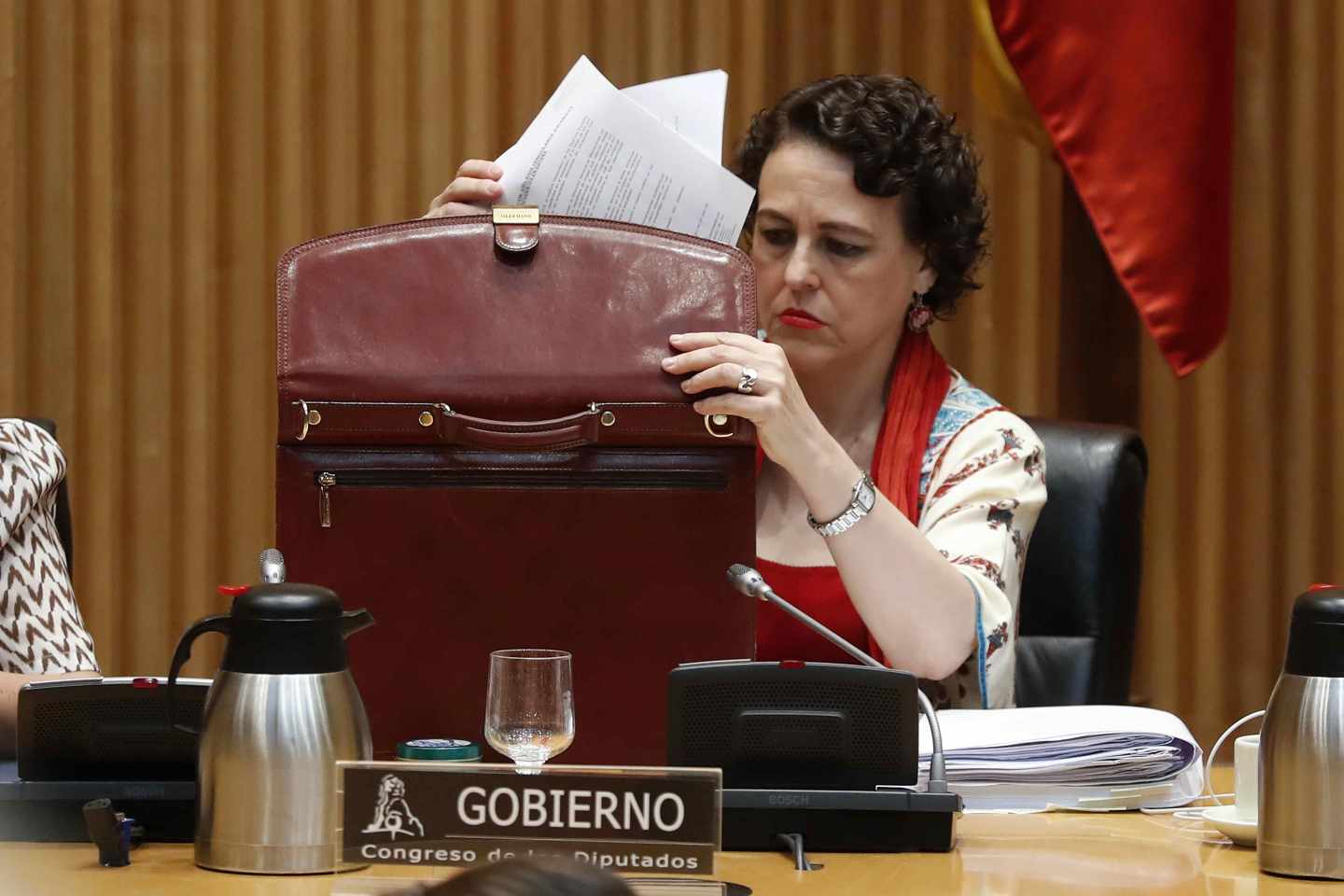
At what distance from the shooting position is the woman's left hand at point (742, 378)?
143cm

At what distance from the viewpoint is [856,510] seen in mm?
1677

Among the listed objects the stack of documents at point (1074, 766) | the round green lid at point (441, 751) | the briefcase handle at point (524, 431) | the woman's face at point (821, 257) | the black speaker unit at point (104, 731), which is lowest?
the stack of documents at point (1074, 766)

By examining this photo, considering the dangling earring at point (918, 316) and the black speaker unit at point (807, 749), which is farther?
the dangling earring at point (918, 316)

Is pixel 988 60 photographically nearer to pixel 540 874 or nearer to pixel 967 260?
pixel 967 260

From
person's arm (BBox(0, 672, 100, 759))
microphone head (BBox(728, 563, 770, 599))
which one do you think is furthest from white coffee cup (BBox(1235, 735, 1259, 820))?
person's arm (BBox(0, 672, 100, 759))

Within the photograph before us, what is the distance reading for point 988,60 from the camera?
2.60 meters

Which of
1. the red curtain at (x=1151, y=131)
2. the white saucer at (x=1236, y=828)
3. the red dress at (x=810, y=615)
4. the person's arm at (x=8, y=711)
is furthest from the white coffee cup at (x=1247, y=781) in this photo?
the red curtain at (x=1151, y=131)

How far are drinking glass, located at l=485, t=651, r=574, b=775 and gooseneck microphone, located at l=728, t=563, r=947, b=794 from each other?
0.18 m

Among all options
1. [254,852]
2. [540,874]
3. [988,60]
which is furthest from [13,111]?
[540,874]

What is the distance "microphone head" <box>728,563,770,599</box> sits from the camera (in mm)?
1314

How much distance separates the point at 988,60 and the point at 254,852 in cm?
190

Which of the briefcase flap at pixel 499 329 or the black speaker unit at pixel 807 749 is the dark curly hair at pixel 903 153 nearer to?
the briefcase flap at pixel 499 329

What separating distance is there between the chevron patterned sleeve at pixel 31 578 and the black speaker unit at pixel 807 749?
80 cm

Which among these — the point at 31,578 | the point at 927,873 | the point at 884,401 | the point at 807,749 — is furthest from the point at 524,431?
the point at 884,401
